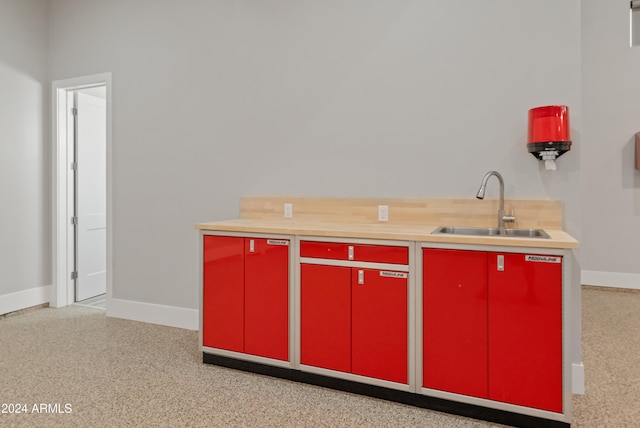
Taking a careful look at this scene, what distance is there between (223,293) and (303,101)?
1591mm

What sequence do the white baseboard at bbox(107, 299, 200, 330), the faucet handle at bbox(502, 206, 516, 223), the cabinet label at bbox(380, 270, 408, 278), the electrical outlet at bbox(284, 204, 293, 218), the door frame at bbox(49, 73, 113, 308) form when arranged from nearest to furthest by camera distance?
the cabinet label at bbox(380, 270, 408, 278) → the faucet handle at bbox(502, 206, 516, 223) → the electrical outlet at bbox(284, 204, 293, 218) → the white baseboard at bbox(107, 299, 200, 330) → the door frame at bbox(49, 73, 113, 308)

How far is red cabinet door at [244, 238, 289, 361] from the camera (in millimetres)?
2785

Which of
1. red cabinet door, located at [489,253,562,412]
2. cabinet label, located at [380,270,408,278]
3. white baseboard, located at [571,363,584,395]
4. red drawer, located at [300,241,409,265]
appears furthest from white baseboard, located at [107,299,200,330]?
white baseboard, located at [571,363,584,395]

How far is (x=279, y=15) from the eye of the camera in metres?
3.49

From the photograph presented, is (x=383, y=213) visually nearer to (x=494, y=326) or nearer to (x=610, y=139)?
(x=494, y=326)

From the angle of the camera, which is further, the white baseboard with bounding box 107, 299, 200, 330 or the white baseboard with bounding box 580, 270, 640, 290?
the white baseboard with bounding box 580, 270, 640, 290

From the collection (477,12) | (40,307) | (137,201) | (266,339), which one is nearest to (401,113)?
(477,12)

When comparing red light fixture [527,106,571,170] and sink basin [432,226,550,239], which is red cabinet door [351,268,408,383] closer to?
sink basin [432,226,550,239]

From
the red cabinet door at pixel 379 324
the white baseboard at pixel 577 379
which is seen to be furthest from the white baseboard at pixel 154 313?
the white baseboard at pixel 577 379

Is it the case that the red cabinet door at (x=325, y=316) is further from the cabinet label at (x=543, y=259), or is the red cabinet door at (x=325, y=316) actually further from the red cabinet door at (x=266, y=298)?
the cabinet label at (x=543, y=259)

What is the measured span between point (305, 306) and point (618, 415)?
1.81m

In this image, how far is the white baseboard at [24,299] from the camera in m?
4.18

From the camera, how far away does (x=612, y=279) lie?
5.32 metres

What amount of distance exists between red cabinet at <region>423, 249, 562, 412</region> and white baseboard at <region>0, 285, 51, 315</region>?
401 cm
